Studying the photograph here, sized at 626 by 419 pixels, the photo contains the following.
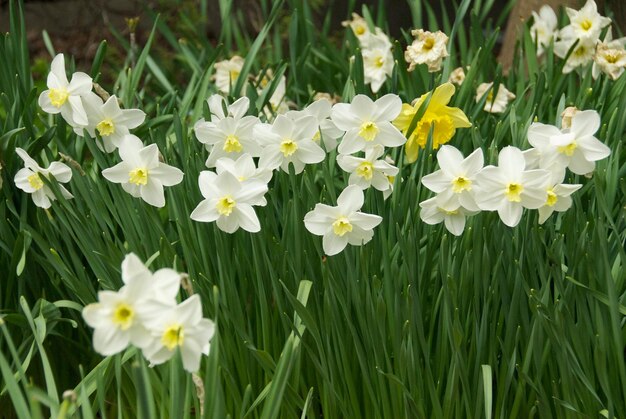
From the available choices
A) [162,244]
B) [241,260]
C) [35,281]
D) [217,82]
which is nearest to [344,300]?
[241,260]

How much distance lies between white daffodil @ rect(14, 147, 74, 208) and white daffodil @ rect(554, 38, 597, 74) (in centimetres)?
144

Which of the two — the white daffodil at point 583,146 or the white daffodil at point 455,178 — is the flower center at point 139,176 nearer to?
the white daffodil at point 455,178

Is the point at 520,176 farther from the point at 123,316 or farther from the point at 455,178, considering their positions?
the point at 123,316

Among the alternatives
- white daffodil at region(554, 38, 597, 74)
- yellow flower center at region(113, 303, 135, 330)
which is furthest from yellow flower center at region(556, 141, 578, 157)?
white daffodil at region(554, 38, 597, 74)

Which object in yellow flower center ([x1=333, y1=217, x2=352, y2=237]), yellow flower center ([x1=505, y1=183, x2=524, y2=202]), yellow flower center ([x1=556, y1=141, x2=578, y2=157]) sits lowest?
yellow flower center ([x1=333, y1=217, x2=352, y2=237])

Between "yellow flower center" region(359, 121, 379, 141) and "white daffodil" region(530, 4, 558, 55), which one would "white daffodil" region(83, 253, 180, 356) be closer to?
"yellow flower center" region(359, 121, 379, 141)

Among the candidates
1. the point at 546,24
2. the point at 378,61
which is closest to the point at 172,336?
the point at 378,61

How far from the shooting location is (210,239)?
5.33ft

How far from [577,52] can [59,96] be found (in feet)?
4.73

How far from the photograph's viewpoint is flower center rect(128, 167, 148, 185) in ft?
4.88

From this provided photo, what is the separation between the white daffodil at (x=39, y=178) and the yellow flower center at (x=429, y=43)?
2.76 ft

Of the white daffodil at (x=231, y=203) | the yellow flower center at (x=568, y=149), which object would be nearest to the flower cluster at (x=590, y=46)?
the yellow flower center at (x=568, y=149)

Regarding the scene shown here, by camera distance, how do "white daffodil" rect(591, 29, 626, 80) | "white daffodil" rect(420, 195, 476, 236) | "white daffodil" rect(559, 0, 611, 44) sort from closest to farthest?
1. "white daffodil" rect(420, 195, 476, 236)
2. "white daffodil" rect(591, 29, 626, 80)
3. "white daffodil" rect(559, 0, 611, 44)

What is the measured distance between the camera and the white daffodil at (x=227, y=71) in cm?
271
